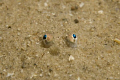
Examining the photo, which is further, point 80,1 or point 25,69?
point 80,1

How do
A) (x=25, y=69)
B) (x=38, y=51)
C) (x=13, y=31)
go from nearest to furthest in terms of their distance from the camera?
(x=25, y=69) < (x=38, y=51) < (x=13, y=31)

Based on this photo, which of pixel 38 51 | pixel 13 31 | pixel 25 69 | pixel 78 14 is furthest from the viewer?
pixel 78 14

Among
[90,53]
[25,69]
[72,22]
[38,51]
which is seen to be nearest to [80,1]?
[72,22]

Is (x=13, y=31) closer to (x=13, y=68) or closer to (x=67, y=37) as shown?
(x=13, y=68)

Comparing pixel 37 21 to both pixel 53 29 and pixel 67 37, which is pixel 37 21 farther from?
pixel 67 37

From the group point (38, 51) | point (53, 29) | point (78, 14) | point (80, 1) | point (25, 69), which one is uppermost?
point (80, 1)

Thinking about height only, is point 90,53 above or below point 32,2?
below

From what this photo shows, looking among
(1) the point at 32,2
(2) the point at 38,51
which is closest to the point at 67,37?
(2) the point at 38,51
